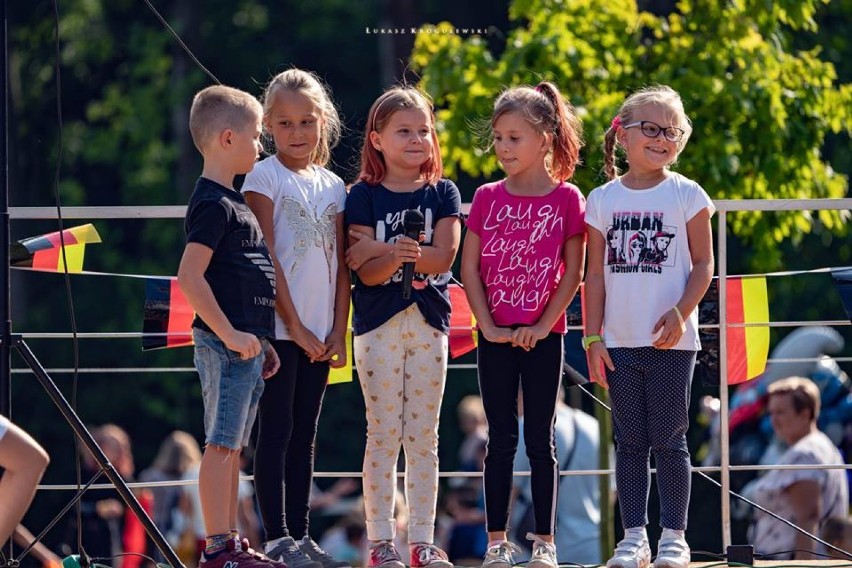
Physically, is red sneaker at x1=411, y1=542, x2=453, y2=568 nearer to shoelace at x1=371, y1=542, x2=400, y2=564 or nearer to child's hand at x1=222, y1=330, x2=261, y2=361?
shoelace at x1=371, y1=542, x2=400, y2=564

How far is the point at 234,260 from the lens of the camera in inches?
174

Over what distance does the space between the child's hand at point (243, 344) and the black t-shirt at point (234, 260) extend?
70 mm

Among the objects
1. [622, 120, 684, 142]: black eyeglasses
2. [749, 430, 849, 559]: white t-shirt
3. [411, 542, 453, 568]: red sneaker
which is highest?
[622, 120, 684, 142]: black eyeglasses

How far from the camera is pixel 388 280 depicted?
473 cm

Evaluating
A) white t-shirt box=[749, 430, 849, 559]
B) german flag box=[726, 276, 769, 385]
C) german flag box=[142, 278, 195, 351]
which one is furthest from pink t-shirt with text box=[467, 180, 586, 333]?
white t-shirt box=[749, 430, 849, 559]

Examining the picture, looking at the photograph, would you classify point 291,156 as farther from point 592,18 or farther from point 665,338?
point 592,18

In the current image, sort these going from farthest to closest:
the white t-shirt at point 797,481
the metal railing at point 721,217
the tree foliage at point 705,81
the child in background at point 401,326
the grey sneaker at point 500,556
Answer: the white t-shirt at point 797,481, the tree foliage at point 705,81, the metal railing at point 721,217, the child in background at point 401,326, the grey sneaker at point 500,556

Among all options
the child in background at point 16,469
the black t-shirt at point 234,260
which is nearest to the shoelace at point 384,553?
the black t-shirt at point 234,260

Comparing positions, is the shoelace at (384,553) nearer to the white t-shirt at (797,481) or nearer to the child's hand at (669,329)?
the child's hand at (669,329)

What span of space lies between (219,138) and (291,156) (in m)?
0.35

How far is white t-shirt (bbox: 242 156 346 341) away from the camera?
469cm

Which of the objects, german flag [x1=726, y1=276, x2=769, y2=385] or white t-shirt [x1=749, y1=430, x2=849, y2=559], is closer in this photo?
german flag [x1=726, y1=276, x2=769, y2=385]

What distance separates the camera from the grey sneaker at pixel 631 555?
180 inches

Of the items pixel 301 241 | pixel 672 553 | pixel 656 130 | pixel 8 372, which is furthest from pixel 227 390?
pixel 656 130
